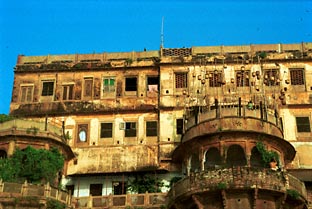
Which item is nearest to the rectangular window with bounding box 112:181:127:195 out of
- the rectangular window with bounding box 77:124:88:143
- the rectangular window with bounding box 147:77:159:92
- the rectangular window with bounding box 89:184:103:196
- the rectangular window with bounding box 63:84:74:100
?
the rectangular window with bounding box 89:184:103:196

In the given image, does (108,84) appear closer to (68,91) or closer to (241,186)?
(68,91)

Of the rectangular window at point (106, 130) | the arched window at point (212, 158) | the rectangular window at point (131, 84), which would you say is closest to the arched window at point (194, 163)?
the arched window at point (212, 158)

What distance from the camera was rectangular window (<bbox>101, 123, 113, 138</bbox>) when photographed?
4088cm

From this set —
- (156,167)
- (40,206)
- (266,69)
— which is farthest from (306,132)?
(40,206)

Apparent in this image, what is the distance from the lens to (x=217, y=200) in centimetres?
3192

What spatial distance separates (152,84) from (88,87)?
4.73 meters

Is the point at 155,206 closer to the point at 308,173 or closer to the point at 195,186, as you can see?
the point at 195,186

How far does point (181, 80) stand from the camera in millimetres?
41531

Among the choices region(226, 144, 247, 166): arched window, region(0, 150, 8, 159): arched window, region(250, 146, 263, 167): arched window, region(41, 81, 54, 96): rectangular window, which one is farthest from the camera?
region(41, 81, 54, 96): rectangular window

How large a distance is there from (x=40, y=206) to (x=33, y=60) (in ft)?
48.0

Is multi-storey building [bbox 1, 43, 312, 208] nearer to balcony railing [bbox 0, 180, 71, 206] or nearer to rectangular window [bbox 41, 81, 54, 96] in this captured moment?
rectangular window [bbox 41, 81, 54, 96]

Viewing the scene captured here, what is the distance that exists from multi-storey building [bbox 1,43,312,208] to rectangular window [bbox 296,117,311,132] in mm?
68

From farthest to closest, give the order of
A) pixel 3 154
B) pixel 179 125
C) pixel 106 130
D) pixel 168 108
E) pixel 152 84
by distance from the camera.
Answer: pixel 152 84, pixel 106 130, pixel 168 108, pixel 179 125, pixel 3 154

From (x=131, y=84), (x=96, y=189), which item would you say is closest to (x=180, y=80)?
(x=131, y=84)
